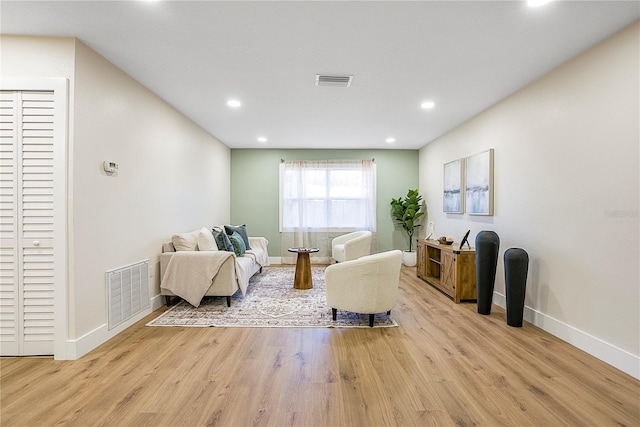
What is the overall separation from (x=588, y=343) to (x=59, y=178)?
4583 mm

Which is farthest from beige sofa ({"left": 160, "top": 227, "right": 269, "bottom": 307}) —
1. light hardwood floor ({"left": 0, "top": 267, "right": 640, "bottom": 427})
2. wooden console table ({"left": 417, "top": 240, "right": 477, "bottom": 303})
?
wooden console table ({"left": 417, "top": 240, "right": 477, "bottom": 303})

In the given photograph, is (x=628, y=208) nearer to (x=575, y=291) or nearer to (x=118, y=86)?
(x=575, y=291)

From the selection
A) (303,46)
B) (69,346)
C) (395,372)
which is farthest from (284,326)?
(303,46)

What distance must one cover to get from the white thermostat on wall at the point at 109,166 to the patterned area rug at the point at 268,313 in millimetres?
1643

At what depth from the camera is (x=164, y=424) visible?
1748 millimetres

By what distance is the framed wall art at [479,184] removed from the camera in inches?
158

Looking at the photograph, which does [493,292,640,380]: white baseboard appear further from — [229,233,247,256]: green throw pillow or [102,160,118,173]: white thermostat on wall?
[102,160,118,173]: white thermostat on wall

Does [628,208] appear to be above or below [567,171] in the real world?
below

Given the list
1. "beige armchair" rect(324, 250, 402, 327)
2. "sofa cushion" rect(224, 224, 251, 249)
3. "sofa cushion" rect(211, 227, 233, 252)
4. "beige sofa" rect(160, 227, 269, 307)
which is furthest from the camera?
"sofa cushion" rect(224, 224, 251, 249)

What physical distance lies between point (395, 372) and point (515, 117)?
313cm

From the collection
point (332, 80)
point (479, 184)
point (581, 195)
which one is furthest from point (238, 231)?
point (581, 195)

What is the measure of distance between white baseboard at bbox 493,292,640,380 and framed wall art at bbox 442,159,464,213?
77.8 inches

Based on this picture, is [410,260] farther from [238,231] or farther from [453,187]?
[238,231]

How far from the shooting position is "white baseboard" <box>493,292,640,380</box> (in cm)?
227
